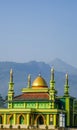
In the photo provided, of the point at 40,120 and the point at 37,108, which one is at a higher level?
the point at 37,108

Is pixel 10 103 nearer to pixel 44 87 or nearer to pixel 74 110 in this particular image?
pixel 44 87

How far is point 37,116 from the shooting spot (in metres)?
93.6

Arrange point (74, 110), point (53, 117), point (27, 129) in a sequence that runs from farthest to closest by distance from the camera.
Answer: point (74, 110) < point (53, 117) < point (27, 129)

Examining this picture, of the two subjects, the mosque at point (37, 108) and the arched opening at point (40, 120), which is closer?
the mosque at point (37, 108)

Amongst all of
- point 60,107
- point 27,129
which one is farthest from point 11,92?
point 27,129

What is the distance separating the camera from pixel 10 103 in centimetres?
9500

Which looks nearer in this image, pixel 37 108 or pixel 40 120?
pixel 37 108

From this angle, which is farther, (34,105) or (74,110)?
(74,110)

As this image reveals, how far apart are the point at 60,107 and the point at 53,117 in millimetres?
4309

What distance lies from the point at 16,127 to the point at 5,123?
36.2ft

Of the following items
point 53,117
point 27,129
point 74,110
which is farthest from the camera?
point 74,110

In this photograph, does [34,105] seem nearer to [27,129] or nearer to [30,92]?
[30,92]

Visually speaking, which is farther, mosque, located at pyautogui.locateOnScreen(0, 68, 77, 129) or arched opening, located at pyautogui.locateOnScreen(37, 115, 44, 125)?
arched opening, located at pyautogui.locateOnScreen(37, 115, 44, 125)

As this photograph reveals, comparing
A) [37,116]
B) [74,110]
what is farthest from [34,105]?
[74,110]
